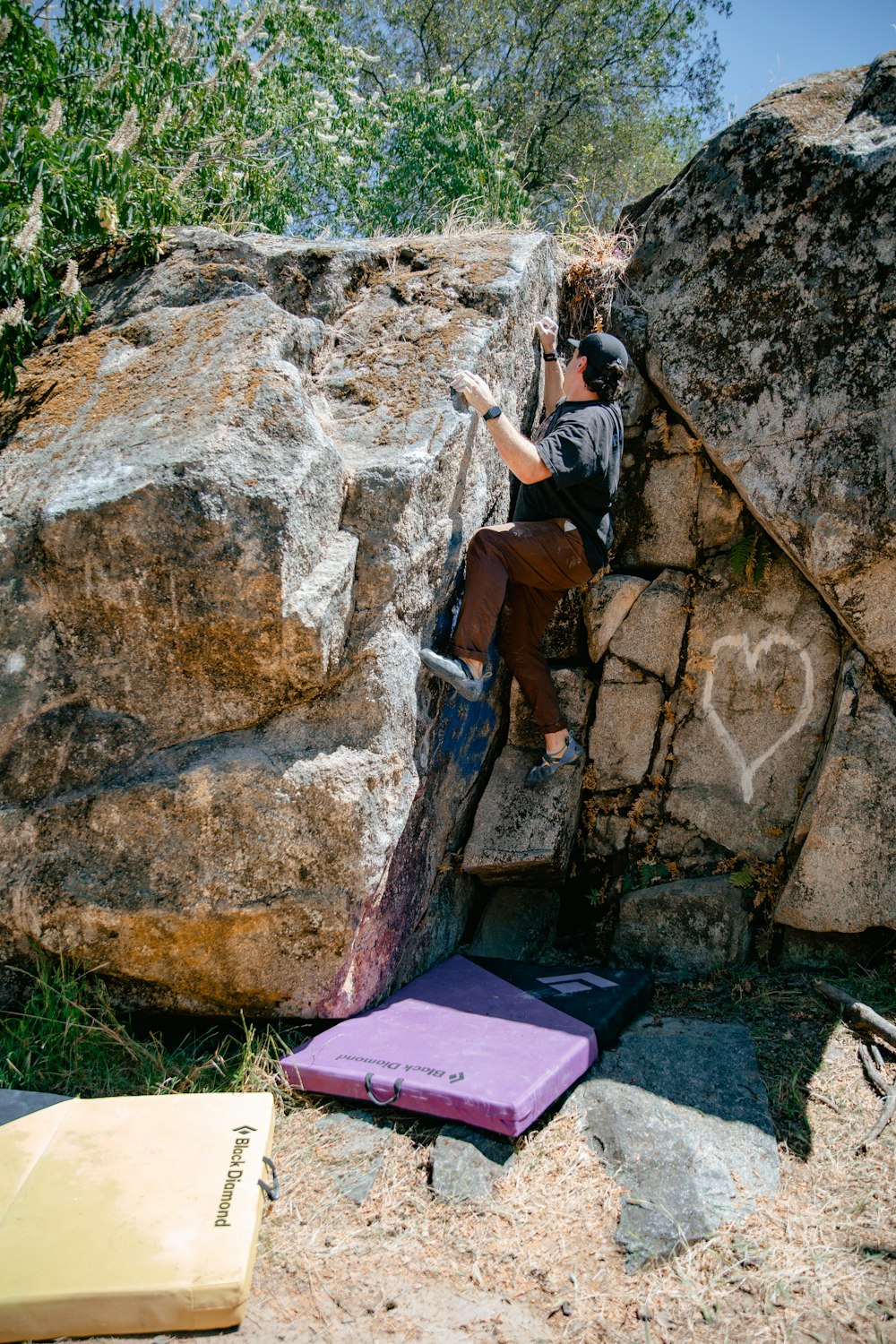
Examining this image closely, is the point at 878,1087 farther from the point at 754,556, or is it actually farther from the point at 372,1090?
the point at 754,556

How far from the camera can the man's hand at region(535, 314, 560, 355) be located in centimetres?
496

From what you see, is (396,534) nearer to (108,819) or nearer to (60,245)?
(108,819)

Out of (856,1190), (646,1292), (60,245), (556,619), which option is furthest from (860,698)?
(60,245)

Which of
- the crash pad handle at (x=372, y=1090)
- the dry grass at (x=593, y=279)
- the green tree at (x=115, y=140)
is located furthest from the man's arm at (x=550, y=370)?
the crash pad handle at (x=372, y=1090)

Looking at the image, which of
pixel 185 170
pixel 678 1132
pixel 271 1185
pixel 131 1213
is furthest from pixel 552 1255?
pixel 185 170

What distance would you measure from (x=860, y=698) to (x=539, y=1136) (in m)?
2.42

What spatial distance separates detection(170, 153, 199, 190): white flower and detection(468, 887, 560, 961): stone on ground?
440 centimetres

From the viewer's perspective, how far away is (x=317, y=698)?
12.3 ft

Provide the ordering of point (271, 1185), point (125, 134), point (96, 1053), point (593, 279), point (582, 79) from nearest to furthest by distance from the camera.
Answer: point (271, 1185)
point (96, 1053)
point (125, 134)
point (593, 279)
point (582, 79)

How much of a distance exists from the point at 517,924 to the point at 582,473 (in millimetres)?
2290

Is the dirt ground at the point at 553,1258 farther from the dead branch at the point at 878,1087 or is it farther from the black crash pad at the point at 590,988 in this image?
the black crash pad at the point at 590,988

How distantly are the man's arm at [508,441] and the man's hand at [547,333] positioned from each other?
3.26 feet

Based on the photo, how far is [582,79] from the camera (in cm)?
1253

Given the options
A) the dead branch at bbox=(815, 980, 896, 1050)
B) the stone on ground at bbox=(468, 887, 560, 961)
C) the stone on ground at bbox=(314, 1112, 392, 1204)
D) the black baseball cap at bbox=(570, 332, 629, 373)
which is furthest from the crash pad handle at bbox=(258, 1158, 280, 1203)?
the black baseball cap at bbox=(570, 332, 629, 373)
